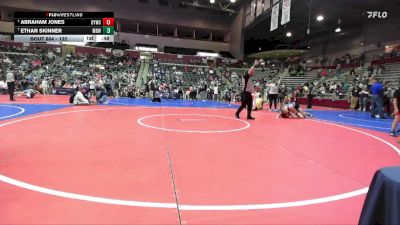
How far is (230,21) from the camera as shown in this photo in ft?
132

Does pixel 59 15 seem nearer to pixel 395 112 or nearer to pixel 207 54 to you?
pixel 395 112

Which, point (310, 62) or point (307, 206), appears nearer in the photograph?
point (307, 206)

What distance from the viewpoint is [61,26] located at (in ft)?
35.9

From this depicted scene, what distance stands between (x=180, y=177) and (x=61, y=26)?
993 cm

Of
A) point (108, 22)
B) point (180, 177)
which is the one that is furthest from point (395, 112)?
point (108, 22)

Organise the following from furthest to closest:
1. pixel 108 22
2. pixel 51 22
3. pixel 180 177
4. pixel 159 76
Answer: pixel 159 76 < pixel 108 22 < pixel 51 22 < pixel 180 177

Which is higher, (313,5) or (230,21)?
(230,21)

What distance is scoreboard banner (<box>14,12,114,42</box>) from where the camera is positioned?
35.7 ft

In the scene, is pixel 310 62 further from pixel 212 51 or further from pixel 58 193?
pixel 58 193

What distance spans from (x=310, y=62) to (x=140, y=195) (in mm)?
32497

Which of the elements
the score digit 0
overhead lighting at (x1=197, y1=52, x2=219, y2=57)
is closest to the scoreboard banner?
the score digit 0

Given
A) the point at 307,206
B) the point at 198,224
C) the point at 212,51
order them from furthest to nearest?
the point at 212,51
the point at 307,206
the point at 198,224

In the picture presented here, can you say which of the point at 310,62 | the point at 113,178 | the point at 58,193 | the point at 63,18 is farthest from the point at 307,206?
the point at 310,62

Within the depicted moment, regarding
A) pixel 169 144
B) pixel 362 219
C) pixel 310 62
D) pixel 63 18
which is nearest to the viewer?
pixel 362 219
